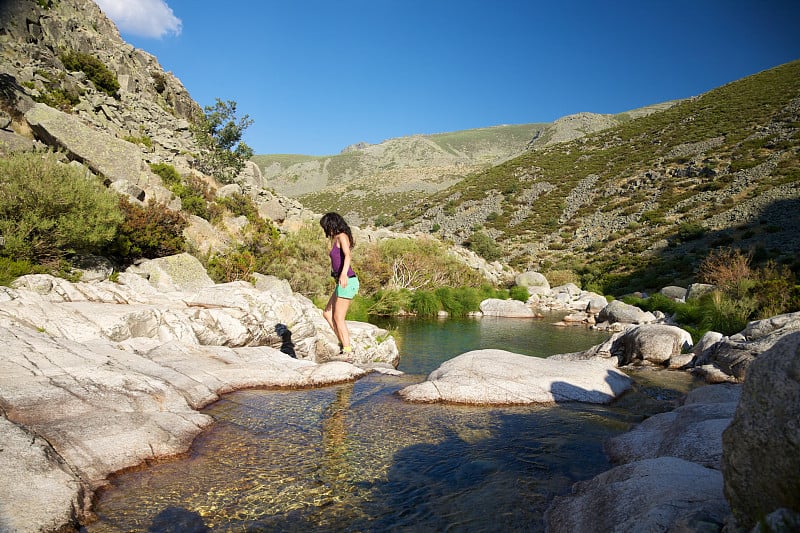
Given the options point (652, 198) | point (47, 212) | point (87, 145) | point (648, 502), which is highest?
point (87, 145)

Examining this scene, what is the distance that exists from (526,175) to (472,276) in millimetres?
50986

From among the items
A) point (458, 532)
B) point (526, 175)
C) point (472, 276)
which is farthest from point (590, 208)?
point (458, 532)

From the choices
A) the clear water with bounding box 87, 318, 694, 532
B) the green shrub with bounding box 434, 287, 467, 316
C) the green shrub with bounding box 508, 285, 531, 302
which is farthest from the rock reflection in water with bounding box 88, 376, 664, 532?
the green shrub with bounding box 508, 285, 531, 302

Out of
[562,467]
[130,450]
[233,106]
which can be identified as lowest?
[562,467]

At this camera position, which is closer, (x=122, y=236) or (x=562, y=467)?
(x=562, y=467)

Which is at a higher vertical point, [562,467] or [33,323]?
[33,323]

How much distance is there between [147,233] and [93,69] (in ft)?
75.0

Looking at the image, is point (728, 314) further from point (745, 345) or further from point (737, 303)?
point (745, 345)

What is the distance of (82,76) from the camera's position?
2839 cm

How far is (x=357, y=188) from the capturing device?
4395 inches

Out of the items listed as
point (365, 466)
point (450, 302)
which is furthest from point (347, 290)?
point (450, 302)

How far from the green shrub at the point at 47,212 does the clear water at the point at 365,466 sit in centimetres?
755

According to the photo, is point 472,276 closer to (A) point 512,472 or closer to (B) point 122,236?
(B) point 122,236

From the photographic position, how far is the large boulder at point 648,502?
3.01 meters
